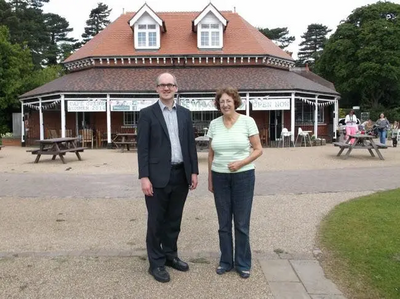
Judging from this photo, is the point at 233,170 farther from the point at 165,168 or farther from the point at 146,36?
the point at 146,36

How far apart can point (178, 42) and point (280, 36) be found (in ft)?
196

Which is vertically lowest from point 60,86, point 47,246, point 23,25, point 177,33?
point 47,246

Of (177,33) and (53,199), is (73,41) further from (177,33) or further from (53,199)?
(53,199)

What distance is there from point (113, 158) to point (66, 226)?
10.4 metres

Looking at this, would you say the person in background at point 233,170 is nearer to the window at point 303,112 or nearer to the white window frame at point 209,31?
the window at point 303,112

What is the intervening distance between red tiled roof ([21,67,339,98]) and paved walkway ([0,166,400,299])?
542 inches

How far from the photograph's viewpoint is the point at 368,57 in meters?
45.7

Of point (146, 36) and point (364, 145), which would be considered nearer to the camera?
point (364, 145)

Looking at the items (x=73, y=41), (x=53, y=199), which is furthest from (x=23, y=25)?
(x=53, y=199)

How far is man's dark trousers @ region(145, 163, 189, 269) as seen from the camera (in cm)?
404

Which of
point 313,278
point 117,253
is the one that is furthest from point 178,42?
point 313,278

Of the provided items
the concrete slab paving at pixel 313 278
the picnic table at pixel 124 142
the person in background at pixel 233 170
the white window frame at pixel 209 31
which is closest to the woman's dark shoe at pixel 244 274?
the person in background at pixel 233 170

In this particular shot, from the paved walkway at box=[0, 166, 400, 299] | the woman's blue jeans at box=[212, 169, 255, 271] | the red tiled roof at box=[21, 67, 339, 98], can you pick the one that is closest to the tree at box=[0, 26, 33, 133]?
the red tiled roof at box=[21, 67, 339, 98]

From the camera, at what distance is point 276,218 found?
634 cm
